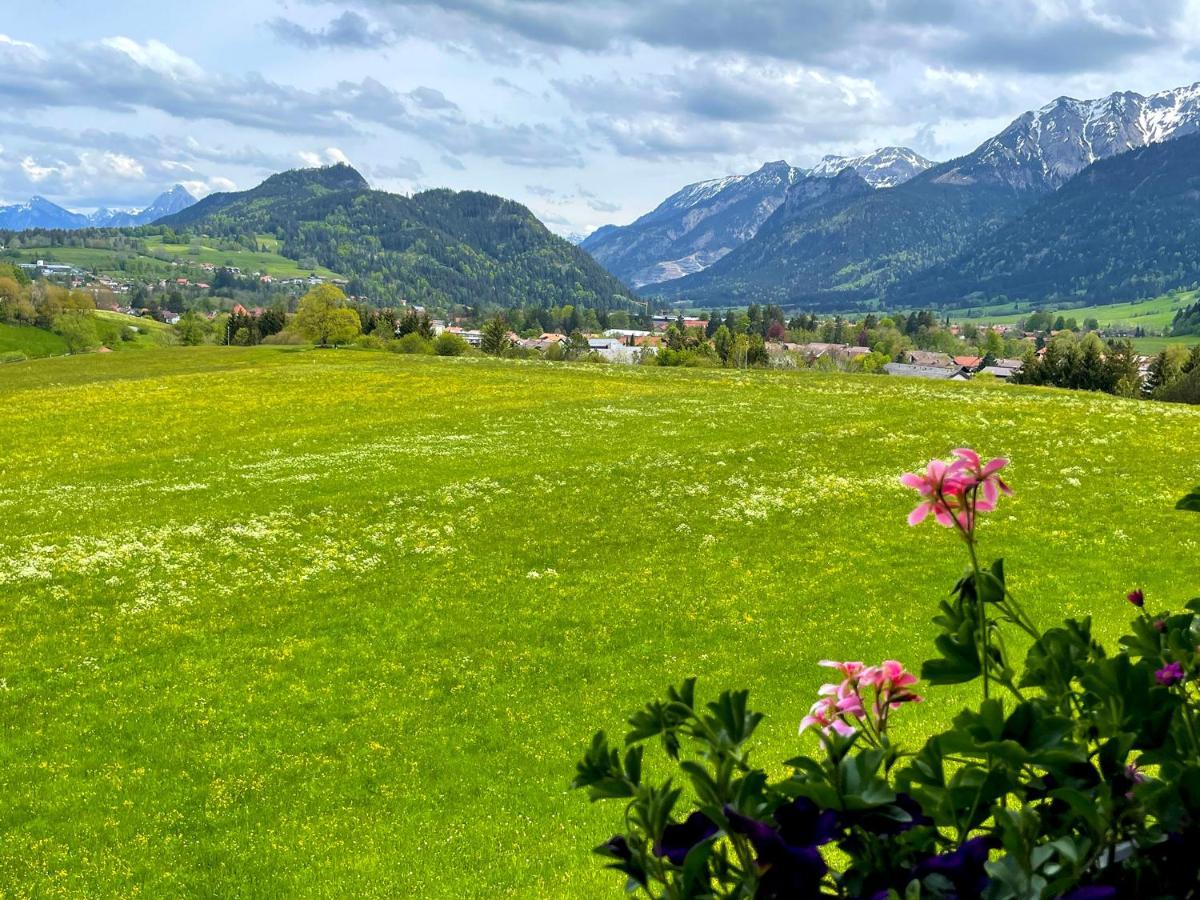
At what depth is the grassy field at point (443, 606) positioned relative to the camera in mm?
10406

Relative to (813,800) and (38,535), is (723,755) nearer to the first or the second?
(813,800)

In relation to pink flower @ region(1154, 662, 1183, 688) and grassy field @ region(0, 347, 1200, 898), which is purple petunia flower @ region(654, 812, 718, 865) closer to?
pink flower @ region(1154, 662, 1183, 688)

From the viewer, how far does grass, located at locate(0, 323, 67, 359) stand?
149 meters

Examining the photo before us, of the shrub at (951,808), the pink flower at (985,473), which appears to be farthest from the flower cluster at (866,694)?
the pink flower at (985,473)

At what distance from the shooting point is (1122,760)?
213 centimetres

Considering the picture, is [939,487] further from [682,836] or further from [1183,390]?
[1183,390]

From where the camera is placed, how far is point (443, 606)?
1791cm

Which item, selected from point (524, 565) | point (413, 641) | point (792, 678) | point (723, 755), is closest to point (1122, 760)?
point (723, 755)

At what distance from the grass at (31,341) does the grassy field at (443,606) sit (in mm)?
140398

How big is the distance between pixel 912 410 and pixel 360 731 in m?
36.6

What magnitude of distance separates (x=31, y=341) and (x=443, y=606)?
179 m

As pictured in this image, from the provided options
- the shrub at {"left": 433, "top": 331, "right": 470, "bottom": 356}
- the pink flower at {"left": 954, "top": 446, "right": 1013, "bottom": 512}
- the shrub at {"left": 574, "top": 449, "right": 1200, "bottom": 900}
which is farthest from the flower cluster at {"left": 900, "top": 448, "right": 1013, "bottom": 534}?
the shrub at {"left": 433, "top": 331, "right": 470, "bottom": 356}

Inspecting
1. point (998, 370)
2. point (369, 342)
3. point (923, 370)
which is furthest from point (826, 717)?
point (998, 370)

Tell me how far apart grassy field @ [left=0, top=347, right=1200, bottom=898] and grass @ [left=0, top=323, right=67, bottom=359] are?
140m
